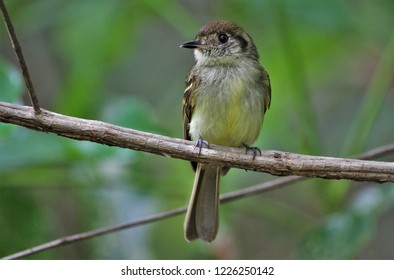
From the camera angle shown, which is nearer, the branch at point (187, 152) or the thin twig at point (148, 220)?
the branch at point (187, 152)

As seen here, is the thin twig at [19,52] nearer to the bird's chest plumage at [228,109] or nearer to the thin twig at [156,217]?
the thin twig at [156,217]

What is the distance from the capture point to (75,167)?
12.8 feet

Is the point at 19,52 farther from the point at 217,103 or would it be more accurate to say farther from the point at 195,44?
the point at 195,44

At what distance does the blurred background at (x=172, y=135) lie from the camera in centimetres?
369

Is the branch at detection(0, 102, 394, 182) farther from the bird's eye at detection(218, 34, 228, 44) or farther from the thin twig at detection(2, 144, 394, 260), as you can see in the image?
the bird's eye at detection(218, 34, 228, 44)

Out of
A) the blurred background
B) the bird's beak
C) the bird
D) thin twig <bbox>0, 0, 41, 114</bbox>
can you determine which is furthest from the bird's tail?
thin twig <bbox>0, 0, 41, 114</bbox>

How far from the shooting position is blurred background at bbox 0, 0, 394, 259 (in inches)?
145

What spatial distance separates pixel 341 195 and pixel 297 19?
37.0 inches

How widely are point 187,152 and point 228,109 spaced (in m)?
0.80

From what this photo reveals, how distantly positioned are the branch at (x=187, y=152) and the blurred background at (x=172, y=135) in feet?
1.29

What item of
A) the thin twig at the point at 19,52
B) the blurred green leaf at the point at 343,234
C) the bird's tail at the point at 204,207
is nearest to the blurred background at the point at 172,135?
the blurred green leaf at the point at 343,234

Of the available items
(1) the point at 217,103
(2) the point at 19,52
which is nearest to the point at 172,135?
(1) the point at 217,103

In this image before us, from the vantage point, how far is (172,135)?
4199 mm

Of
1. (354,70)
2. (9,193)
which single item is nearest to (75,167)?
(9,193)
